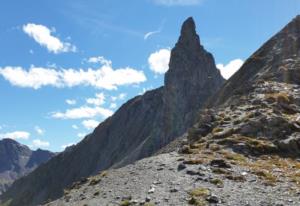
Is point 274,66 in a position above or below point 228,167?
above

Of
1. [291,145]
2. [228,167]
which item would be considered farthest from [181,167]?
[291,145]

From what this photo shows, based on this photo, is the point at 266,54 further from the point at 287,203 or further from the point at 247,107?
the point at 287,203

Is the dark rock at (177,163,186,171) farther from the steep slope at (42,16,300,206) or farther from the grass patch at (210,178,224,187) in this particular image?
the grass patch at (210,178,224,187)

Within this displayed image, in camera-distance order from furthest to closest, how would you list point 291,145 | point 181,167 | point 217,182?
point 291,145 → point 181,167 → point 217,182

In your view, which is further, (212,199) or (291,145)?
(291,145)

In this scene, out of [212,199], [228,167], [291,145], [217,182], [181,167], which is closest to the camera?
[212,199]

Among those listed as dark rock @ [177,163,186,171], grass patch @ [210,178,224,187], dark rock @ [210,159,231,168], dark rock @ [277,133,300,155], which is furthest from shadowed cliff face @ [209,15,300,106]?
grass patch @ [210,178,224,187]

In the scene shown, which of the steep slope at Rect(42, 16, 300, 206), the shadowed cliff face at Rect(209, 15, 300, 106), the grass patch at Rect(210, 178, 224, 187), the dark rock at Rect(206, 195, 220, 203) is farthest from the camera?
the shadowed cliff face at Rect(209, 15, 300, 106)

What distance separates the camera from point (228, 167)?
1596 inches

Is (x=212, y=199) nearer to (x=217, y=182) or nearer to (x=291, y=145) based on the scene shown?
(x=217, y=182)

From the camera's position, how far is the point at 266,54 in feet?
368

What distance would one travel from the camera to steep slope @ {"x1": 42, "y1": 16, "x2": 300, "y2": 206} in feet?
107

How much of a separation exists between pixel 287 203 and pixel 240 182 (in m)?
6.40

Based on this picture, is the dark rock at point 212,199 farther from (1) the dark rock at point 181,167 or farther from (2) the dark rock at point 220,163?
(2) the dark rock at point 220,163
